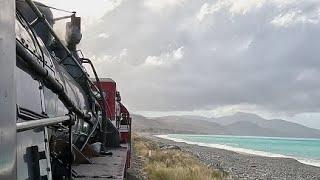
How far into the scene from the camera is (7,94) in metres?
1.90

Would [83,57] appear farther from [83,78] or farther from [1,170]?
[1,170]

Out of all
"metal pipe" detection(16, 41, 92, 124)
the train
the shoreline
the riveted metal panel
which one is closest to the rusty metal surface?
the train

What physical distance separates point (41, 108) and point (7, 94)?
1819 mm

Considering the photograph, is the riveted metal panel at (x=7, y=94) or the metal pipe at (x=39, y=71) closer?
the riveted metal panel at (x=7, y=94)

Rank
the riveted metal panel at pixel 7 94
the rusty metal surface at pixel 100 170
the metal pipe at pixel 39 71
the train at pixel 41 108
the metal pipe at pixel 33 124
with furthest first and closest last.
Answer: the rusty metal surface at pixel 100 170
the metal pipe at pixel 39 71
the metal pipe at pixel 33 124
the train at pixel 41 108
the riveted metal panel at pixel 7 94

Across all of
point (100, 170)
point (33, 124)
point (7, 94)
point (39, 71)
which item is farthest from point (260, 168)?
point (7, 94)

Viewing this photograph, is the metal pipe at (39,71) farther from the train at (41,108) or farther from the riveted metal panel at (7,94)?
the riveted metal panel at (7,94)

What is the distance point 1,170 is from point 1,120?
0.18 m

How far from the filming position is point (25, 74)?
323 cm

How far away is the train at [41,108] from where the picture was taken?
1903mm

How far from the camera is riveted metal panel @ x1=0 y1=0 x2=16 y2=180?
1794 mm

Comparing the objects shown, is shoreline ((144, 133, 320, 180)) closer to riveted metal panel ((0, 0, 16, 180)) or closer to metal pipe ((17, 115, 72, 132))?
metal pipe ((17, 115, 72, 132))

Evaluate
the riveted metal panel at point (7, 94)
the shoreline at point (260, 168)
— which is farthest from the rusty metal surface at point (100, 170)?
the shoreline at point (260, 168)

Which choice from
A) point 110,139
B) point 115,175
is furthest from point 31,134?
point 110,139
